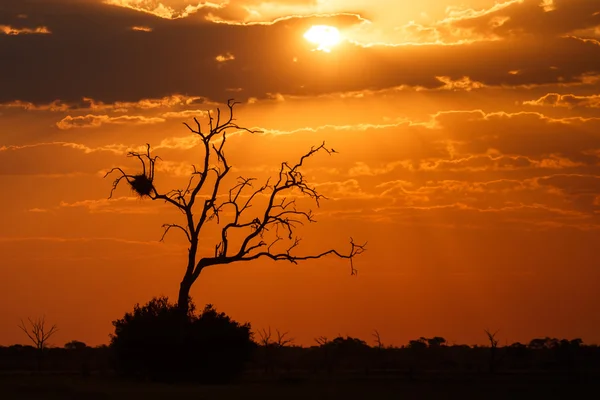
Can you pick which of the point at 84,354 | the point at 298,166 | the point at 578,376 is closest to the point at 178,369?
the point at 298,166

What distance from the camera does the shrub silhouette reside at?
148 feet

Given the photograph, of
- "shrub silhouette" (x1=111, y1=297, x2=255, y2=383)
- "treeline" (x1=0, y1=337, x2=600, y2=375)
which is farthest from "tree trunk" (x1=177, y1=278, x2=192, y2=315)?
"treeline" (x1=0, y1=337, x2=600, y2=375)

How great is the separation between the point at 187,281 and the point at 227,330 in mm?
3138

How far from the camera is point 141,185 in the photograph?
47.2m

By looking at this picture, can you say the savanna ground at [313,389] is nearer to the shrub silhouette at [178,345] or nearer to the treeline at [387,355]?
the shrub silhouette at [178,345]

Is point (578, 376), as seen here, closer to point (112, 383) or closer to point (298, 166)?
point (298, 166)

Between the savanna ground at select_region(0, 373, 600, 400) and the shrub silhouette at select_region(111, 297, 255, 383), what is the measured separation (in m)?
1.12

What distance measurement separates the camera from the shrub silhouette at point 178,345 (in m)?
45.1

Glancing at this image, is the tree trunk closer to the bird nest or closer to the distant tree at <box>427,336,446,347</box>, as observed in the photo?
the bird nest

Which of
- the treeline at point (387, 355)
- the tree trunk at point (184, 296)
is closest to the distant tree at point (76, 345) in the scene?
the treeline at point (387, 355)

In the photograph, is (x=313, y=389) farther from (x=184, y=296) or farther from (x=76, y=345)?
(x=76, y=345)

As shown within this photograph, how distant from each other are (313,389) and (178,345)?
18.4 ft

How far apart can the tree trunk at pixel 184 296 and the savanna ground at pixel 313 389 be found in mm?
3832

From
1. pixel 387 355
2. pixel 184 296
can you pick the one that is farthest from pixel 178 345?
pixel 387 355
